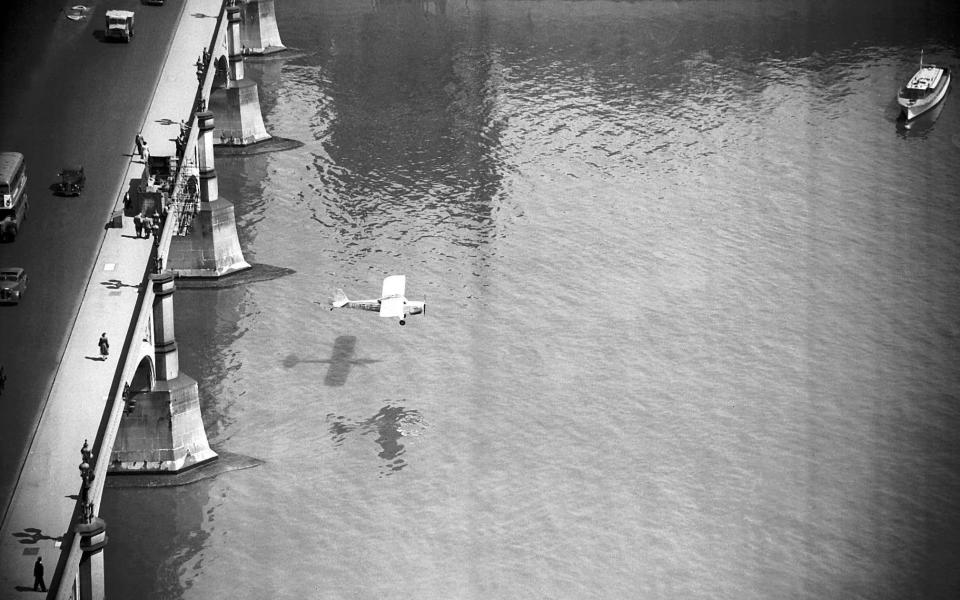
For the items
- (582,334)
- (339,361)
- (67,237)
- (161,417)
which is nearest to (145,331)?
(161,417)

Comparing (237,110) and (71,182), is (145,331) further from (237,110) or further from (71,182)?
(237,110)

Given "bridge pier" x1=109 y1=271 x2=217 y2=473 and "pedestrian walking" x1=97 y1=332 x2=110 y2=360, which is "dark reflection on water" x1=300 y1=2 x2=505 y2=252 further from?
"pedestrian walking" x1=97 y1=332 x2=110 y2=360

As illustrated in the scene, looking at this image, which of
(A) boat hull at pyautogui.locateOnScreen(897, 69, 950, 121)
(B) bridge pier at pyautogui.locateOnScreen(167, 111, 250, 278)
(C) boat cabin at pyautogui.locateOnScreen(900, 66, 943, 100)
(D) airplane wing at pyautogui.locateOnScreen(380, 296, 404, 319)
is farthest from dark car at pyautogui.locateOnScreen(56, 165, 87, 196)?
(C) boat cabin at pyautogui.locateOnScreen(900, 66, 943, 100)

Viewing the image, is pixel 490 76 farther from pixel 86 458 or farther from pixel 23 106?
pixel 86 458

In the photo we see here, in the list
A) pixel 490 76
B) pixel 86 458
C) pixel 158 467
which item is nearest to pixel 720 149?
pixel 490 76

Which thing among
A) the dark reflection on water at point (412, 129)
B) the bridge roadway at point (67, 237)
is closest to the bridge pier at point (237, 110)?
the bridge roadway at point (67, 237)
